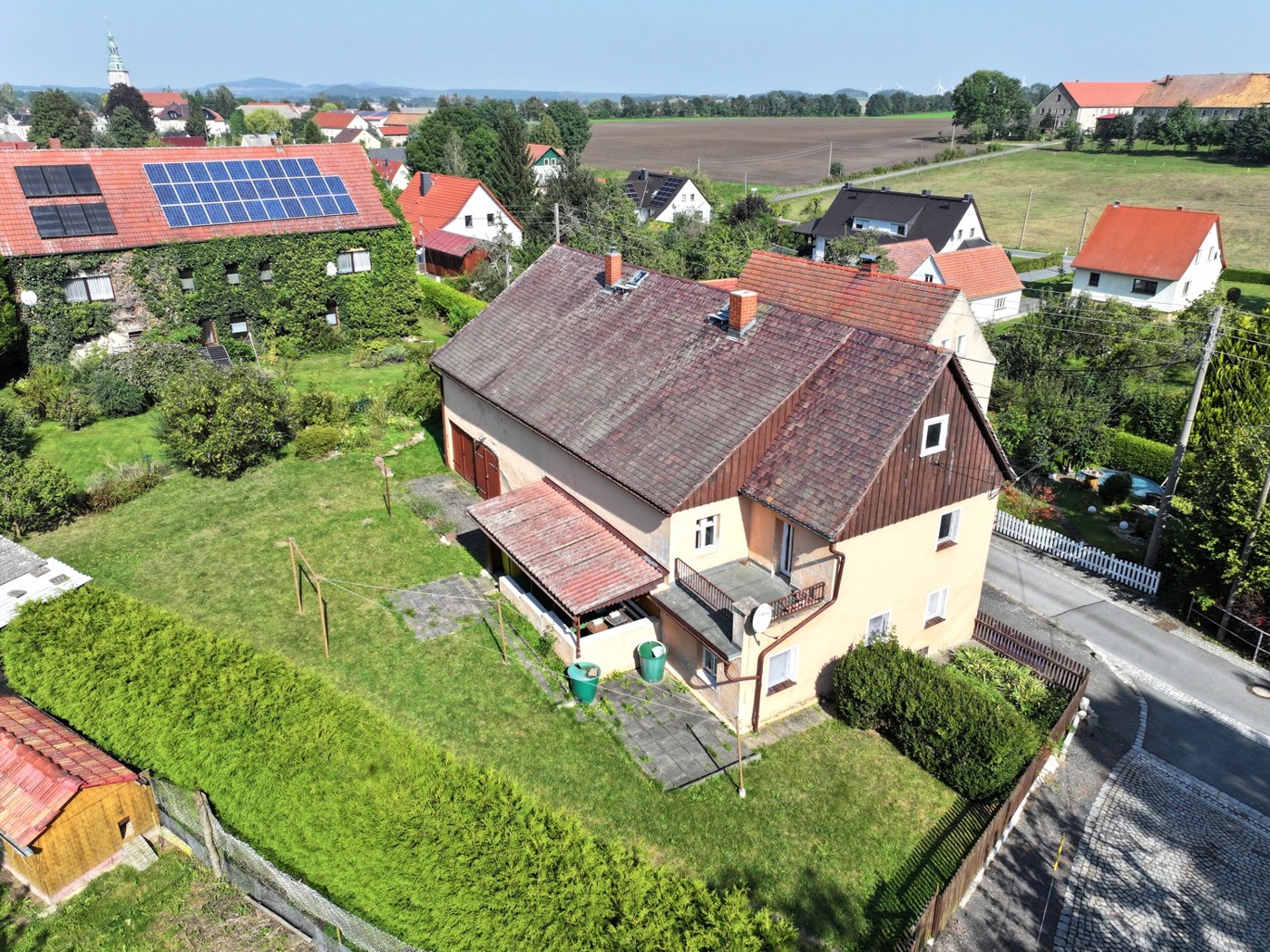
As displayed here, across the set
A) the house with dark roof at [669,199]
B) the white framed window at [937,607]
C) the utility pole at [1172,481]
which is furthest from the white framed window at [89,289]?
the house with dark roof at [669,199]

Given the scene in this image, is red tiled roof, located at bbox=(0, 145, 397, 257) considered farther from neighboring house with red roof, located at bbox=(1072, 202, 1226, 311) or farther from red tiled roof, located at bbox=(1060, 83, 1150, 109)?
red tiled roof, located at bbox=(1060, 83, 1150, 109)

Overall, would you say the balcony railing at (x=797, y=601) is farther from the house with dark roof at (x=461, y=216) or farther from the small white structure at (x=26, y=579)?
the house with dark roof at (x=461, y=216)

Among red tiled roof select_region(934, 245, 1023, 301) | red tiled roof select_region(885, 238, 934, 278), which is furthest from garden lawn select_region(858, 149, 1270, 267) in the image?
red tiled roof select_region(885, 238, 934, 278)

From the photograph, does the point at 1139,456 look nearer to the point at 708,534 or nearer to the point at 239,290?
the point at 708,534

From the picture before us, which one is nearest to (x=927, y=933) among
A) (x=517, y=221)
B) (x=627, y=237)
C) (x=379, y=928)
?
(x=379, y=928)

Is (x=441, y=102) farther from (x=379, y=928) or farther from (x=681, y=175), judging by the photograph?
(x=379, y=928)

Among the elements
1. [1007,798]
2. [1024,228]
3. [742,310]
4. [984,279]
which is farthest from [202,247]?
[1024,228]
